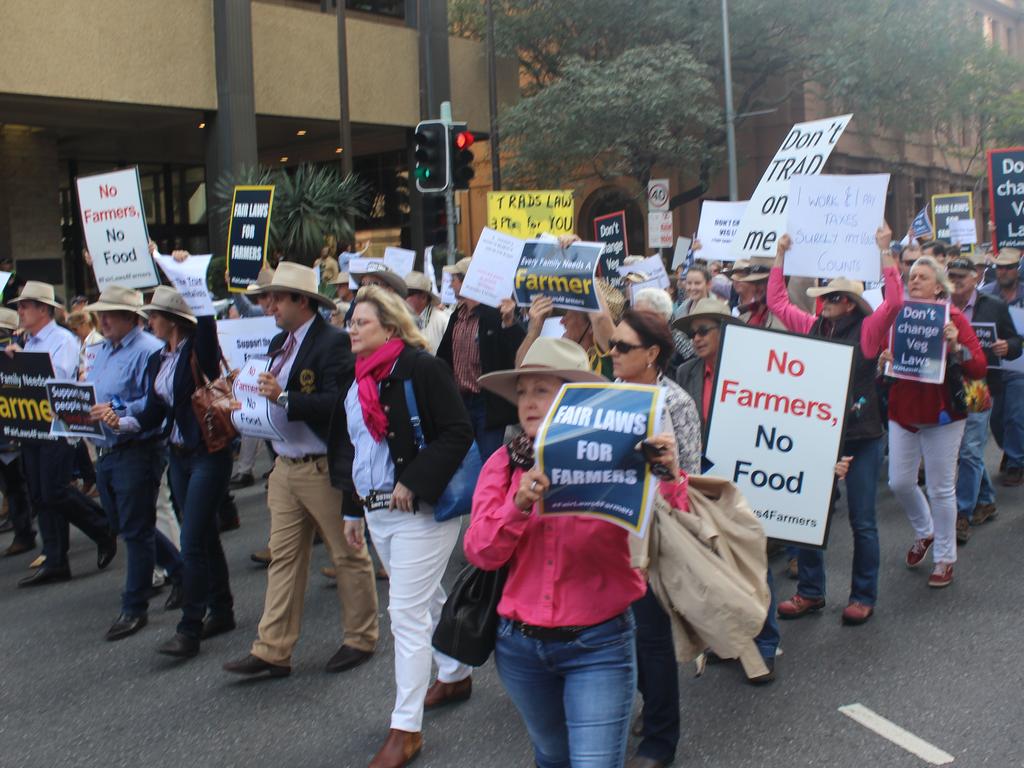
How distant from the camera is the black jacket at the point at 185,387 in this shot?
614cm

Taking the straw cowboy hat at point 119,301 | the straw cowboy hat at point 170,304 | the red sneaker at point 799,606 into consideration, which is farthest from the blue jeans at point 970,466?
the straw cowboy hat at point 119,301

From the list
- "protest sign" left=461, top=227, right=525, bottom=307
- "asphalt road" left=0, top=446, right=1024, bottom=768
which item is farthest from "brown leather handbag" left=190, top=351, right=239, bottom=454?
"protest sign" left=461, top=227, right=525, bottom=307

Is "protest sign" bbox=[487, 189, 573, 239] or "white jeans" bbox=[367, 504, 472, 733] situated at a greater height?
"protest sign" bbox=[487, 189, 573, 239]

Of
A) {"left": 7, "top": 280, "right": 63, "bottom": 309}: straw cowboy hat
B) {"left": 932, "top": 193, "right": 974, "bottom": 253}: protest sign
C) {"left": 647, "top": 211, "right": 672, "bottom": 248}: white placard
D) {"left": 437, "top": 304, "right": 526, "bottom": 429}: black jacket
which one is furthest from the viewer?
{"left": 647, "top": 211, "right": 672, "bottom": 248}: white placard

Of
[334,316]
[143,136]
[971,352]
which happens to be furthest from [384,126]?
[971,352]

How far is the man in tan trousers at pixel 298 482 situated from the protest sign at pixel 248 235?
3.36 metres

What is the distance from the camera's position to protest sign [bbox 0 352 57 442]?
7625mm

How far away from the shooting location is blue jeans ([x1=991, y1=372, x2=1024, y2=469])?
9.16 meters

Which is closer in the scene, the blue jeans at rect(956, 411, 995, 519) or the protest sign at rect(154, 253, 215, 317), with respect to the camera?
the protest sign at rect(154, 253, 215, 317)

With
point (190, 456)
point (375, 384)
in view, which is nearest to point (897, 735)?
point (375, 384)

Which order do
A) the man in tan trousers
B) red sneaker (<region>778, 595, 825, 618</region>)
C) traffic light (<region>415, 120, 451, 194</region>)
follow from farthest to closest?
traffic light (<region>415, 120, 451, 194</region>), red sneaker (<region>778, 595, 825, 618</region>), the man in tan trousers

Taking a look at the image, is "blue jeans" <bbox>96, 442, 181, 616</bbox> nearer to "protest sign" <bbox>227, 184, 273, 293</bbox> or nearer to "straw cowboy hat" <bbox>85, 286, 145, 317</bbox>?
"straw cowboy hat" <bbox>85, 286, 145, 317</bbox>

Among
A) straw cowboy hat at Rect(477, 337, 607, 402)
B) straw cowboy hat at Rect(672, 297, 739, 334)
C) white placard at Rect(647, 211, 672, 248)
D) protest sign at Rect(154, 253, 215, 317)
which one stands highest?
white placard at Rect(647, 211, 672, 248)

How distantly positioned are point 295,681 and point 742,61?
92.3 ft
